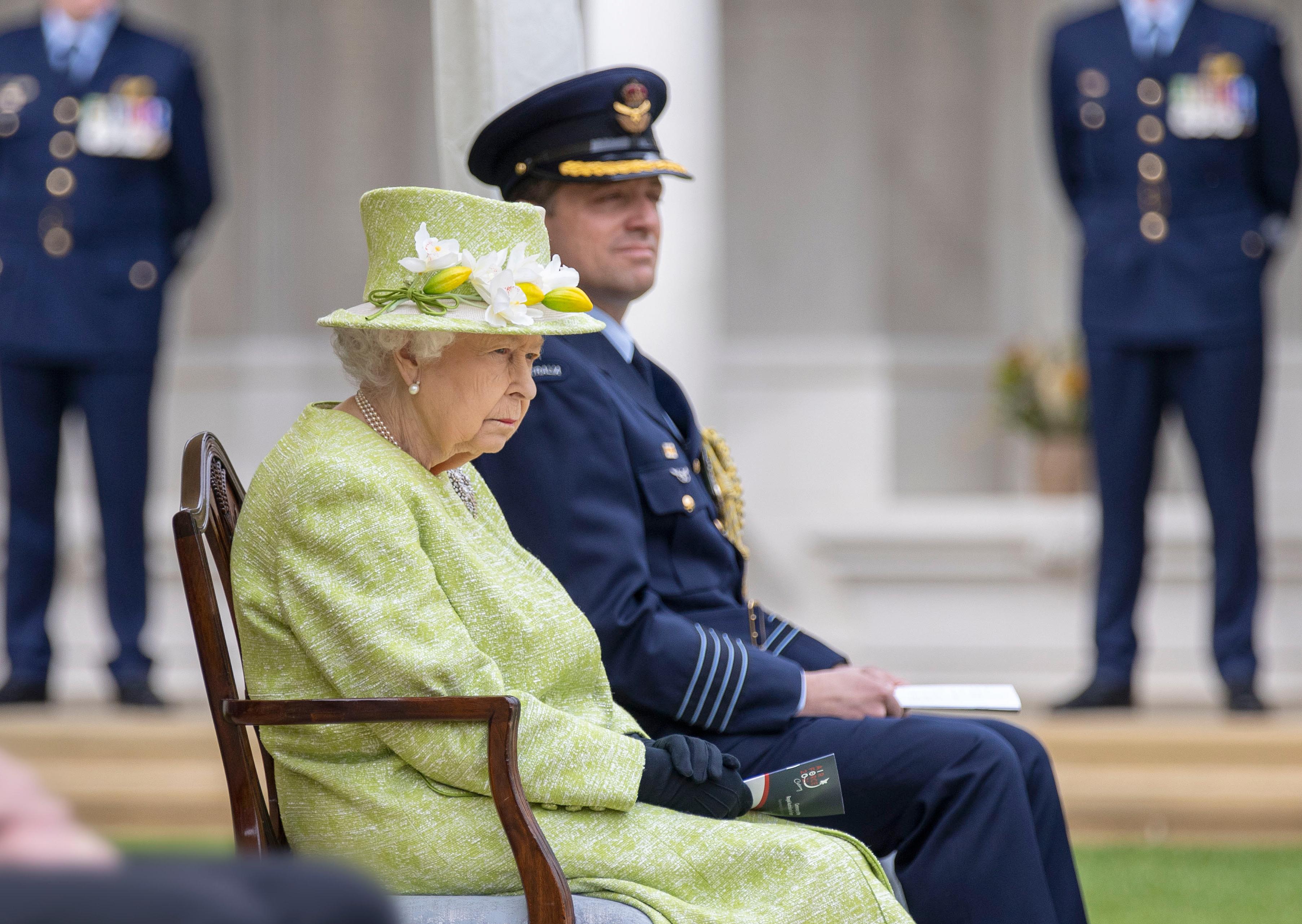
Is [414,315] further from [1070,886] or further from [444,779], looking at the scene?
[1070,886]

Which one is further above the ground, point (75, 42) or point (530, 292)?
point (75, 42)

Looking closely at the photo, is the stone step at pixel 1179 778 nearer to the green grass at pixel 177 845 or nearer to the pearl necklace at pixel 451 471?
the green grass at pixel 177 845

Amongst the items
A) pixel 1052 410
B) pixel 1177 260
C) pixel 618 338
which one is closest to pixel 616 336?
pixel 618 338

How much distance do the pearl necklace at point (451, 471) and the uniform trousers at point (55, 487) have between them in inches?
114

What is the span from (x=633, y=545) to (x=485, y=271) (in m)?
0.48

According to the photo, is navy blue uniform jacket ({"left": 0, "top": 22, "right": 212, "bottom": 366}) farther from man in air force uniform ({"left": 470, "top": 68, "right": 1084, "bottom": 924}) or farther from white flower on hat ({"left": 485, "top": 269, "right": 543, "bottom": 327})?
white flower on hat ({"left": 485, "top": 269, "right": 543, "bottom": 327})

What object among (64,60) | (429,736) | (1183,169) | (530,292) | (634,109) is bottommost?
(429,736)

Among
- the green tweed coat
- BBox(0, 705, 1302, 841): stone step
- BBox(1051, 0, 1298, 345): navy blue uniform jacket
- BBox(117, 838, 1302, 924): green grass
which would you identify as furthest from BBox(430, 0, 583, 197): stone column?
BBox(1051, 0, 1298, 345): navy blue uniform jacket

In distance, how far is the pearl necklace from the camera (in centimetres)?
202

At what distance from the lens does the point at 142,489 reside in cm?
488

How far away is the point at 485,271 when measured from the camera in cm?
198

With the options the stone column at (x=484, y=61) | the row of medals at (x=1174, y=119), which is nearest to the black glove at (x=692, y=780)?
the stone column at (x=484, y=61)

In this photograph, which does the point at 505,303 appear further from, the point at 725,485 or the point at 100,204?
the point at 100,204

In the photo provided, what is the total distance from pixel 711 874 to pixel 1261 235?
11.3ft
